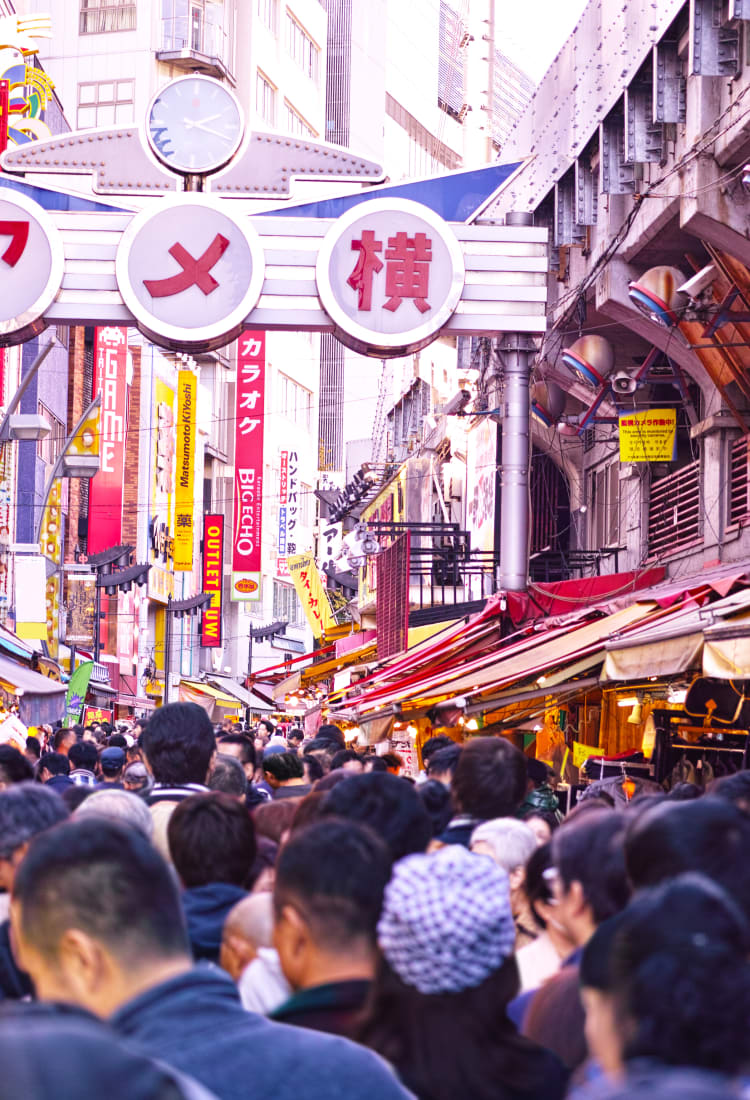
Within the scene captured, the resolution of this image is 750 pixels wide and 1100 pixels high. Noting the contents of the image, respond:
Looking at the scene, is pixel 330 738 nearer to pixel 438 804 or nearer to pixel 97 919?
pixel 438 804

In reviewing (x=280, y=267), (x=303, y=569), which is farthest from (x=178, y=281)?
(x=303, y=569)

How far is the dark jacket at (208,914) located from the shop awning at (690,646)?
5.01 meters

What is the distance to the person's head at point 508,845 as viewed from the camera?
6.12m

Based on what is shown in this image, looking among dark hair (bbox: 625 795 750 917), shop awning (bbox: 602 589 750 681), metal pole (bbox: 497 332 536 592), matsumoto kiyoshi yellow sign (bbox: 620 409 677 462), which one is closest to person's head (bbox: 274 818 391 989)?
dark hair (bbox: 625 795 750 917)

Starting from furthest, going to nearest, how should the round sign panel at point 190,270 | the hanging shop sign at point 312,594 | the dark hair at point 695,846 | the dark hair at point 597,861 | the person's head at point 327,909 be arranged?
1. the hanging shop sign at point 312,594
2. the round sign panel at point 190,270
3. the dark hair at point 597,861
4. the dark hair at point 695,846
5. the person's head at point 327,909

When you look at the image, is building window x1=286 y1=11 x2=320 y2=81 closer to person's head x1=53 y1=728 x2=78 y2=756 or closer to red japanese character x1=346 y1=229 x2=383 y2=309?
red japanese character x1=346 y1=229 x2=383 y2=309

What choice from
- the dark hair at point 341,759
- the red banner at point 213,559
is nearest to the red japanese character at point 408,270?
the dark hair at point 341,759

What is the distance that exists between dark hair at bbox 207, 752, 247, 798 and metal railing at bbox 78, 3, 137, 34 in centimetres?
7041

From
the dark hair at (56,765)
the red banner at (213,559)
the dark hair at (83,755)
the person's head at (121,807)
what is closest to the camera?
the person's head at (121,807)

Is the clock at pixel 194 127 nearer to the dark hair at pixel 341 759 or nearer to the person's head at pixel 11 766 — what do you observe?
the dark hair at pixel 341 759

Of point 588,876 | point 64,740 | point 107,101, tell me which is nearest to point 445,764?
point 588,876

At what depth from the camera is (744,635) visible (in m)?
9.52

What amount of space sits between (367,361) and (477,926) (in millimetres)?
104697

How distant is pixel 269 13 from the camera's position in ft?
262
